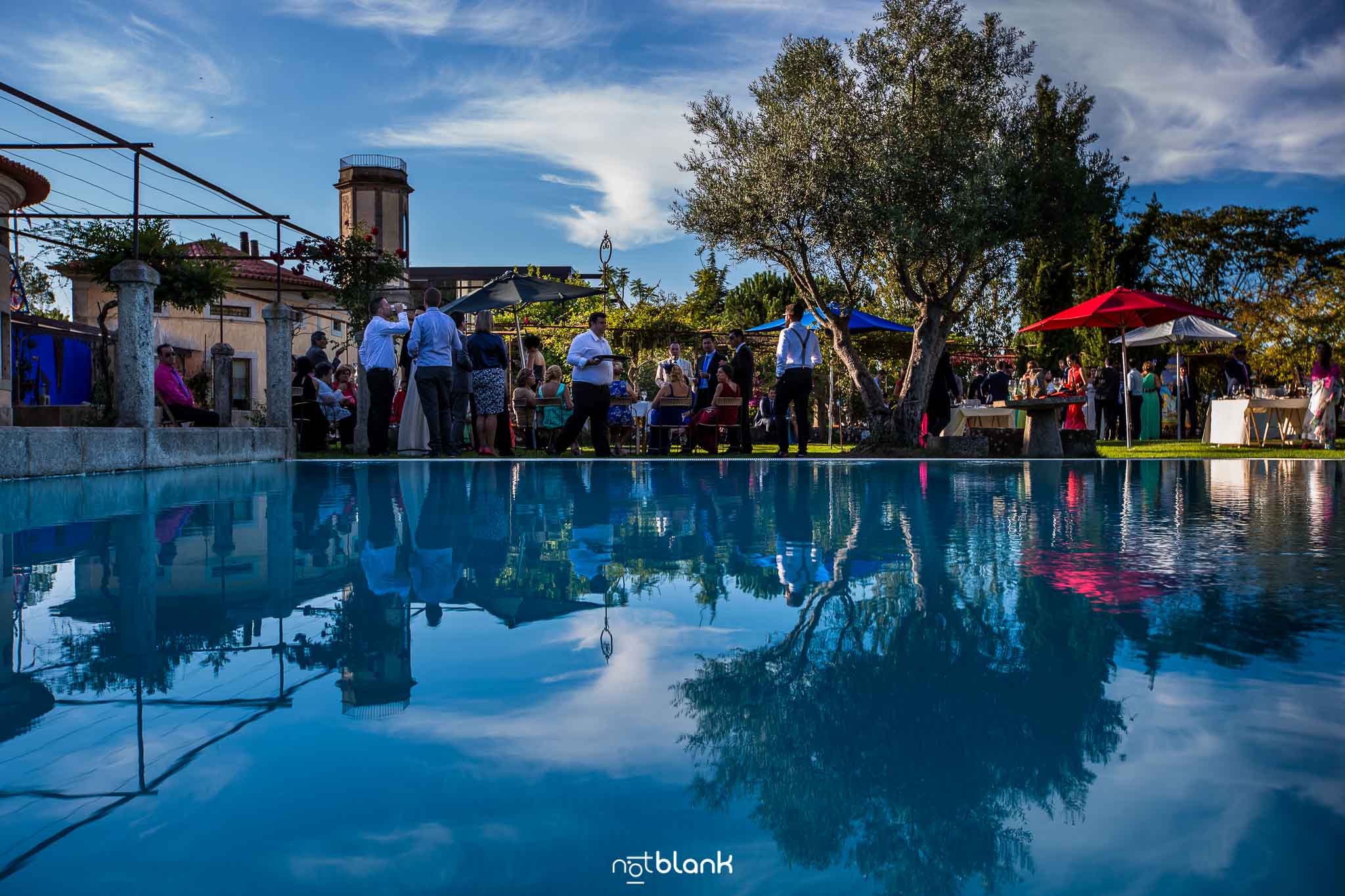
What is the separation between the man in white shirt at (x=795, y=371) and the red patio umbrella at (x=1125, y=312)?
5.34 meters

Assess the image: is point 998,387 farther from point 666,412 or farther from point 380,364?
point 380,364

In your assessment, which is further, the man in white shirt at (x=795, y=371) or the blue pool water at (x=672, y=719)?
the man in white shirt at (x=795, y=371)

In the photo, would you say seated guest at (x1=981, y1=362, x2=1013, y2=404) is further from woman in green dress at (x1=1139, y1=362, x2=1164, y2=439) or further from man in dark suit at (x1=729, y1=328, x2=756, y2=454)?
man in dark suit at (x1=729, y1=328, x2=756, y2=454)

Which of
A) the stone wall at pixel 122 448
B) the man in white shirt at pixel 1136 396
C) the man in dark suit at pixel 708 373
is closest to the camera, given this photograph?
the stone wall at pixel 122 448

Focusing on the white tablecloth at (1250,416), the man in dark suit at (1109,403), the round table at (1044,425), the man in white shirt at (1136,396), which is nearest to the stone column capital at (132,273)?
the round table at (1044,425)

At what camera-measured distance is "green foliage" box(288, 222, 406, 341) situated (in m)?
14.9

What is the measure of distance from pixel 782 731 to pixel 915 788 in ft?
0.98

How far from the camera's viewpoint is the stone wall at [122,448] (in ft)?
26.5

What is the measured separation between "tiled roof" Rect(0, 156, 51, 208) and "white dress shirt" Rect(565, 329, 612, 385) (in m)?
8.87

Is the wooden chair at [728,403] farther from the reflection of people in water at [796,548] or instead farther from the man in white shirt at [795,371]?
the reflection of people in water at [796,548]

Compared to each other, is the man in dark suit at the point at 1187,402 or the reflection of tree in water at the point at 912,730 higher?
the man in dark suit at the point at 1187,402

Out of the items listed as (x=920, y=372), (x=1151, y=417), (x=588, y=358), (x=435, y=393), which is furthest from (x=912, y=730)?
(x=1151, y=417)

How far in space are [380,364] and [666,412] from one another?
3.76 metres

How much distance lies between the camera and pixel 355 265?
50.4ft
